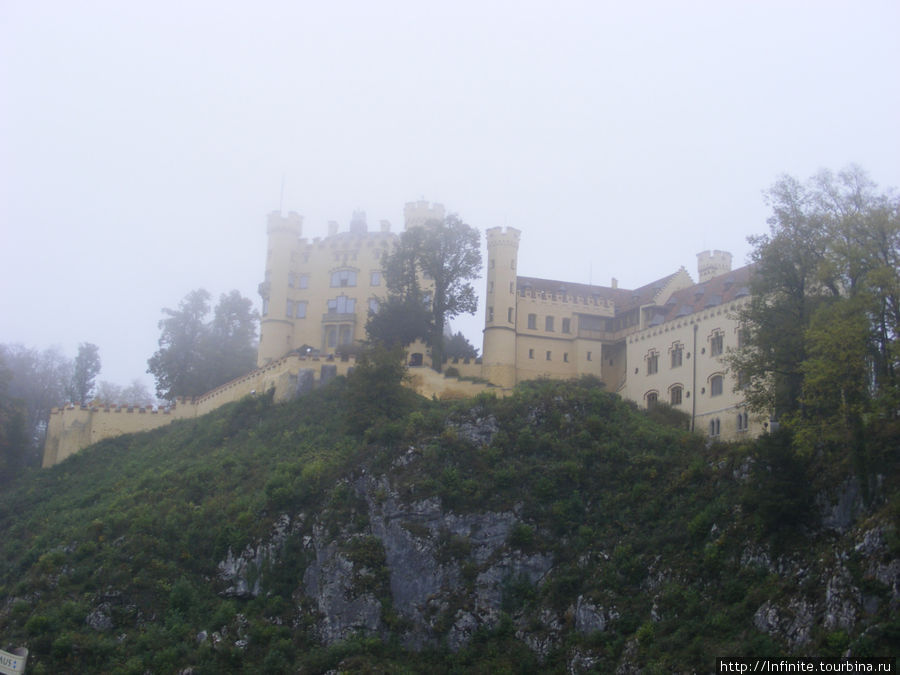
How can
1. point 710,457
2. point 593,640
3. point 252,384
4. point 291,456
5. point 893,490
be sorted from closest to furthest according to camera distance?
point 893,490 → point 593,640 → point 710,457 → point 291,456 → point 252,384

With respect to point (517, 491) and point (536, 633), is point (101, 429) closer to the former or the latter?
point (517, 491)

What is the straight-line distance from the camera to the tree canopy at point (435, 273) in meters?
62.9

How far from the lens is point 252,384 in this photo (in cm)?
6262

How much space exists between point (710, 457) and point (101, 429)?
129 ft

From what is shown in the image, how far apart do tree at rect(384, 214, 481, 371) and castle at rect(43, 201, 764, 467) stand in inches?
65.3

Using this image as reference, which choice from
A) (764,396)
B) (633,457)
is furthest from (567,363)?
(764,396)

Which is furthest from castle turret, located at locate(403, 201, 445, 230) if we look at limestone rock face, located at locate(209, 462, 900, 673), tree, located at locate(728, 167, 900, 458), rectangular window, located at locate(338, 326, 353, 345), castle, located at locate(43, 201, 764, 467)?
tree, located at locate(728, 167, 900, 458)

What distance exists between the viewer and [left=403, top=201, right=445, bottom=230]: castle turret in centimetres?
7050

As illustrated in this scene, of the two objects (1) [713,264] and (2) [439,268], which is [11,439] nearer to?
(2) [439,268]

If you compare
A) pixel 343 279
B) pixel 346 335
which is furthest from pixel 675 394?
pixel 343 279

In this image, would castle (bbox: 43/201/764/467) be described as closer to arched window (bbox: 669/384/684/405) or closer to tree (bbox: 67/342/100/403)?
arched window (bbox: 669/384/684/405)

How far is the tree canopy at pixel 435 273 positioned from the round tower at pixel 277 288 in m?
10.0

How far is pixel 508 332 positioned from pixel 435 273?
586cm

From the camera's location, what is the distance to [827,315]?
36.0 meters
